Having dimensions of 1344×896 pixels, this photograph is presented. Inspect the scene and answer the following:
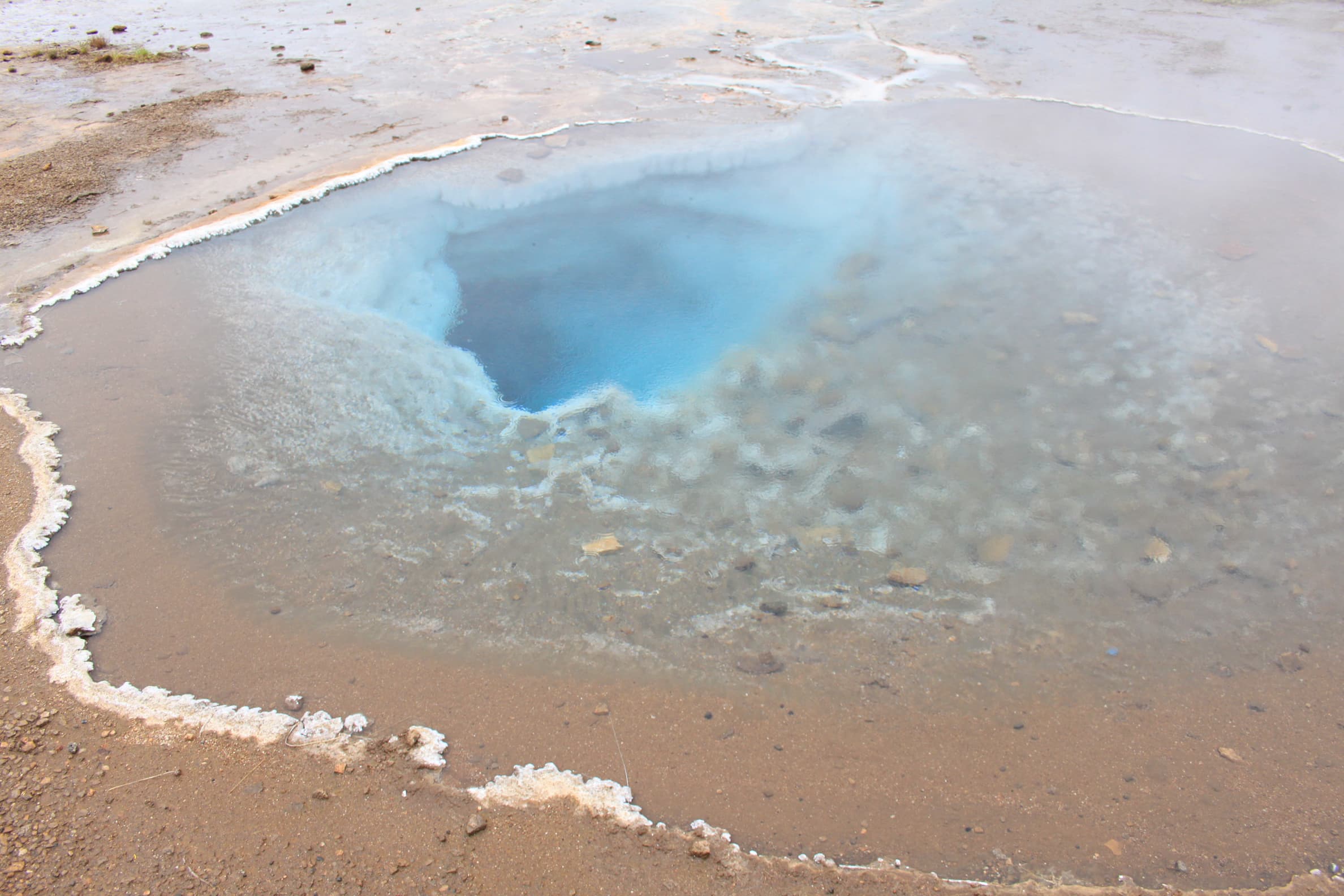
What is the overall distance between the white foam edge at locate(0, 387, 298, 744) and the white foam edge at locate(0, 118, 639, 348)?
1.45 m

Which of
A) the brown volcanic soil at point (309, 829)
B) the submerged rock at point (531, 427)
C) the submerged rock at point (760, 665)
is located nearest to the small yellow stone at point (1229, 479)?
the brown volcanic soil at point (309, 829)

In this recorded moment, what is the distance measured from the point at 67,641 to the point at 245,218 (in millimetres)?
3527

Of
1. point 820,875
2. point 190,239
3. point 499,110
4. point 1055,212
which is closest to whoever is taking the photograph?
point 820,875

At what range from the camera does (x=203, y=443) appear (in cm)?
373

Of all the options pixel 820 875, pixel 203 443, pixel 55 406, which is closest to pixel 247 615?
pixel 203 443

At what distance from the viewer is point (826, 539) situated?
3.37m

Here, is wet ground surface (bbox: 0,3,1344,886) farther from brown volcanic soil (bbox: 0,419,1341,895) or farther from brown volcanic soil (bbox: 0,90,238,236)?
brown volcanic soil (bbox: 0,90,238,236)

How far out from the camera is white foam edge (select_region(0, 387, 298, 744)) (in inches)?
99.3

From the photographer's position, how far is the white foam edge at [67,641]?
2523 millimetres

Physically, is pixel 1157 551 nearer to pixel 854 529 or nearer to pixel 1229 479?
pixel 1229 479

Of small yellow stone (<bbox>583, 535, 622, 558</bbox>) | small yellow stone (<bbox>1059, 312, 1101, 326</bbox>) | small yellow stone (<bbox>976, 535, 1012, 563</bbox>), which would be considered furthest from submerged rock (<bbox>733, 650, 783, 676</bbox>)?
small yellow stone (<bbox>1059, 312, 1101, 326</bbox>)

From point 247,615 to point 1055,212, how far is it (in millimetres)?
5526

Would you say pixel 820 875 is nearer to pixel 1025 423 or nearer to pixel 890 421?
pixel 890 421

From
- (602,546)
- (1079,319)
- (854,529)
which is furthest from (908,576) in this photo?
(1079,319)
